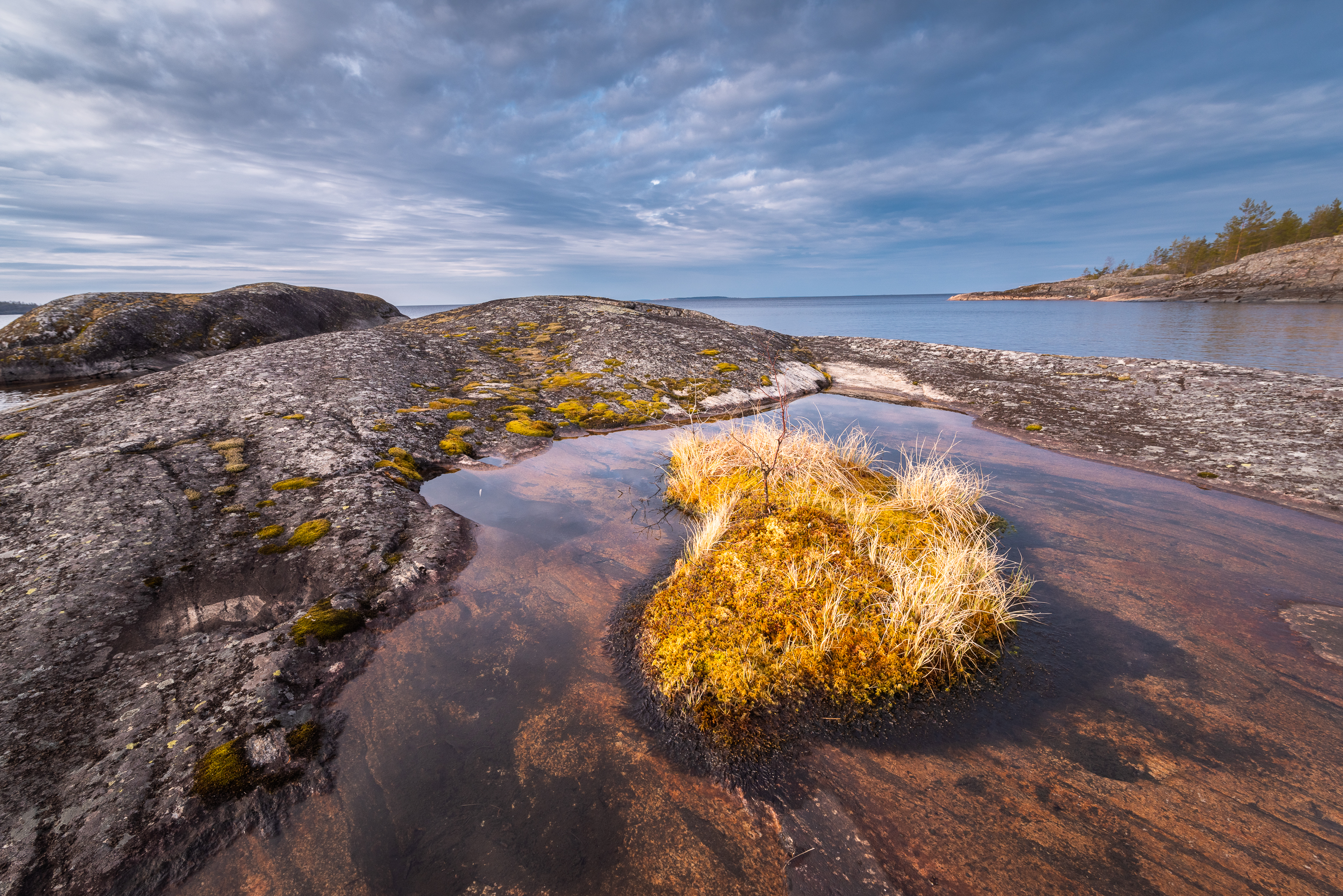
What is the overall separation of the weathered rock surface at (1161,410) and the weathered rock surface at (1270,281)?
79.8 meters

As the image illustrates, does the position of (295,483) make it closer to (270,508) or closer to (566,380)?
(270,508)

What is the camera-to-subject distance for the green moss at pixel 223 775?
2646mm

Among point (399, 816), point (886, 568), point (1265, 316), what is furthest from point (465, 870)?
point (1265, 316)

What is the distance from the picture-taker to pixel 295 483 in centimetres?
599

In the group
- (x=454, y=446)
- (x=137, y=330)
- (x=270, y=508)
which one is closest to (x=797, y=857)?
(x=270, y=508)

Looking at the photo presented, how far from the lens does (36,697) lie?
3.02 meters

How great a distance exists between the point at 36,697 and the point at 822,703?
5428mm

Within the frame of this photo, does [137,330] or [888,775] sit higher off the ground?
[137,330]

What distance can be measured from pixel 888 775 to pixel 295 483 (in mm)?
7260

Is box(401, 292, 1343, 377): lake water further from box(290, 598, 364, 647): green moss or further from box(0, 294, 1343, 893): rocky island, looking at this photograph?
box(290, 598, 364, 647): green moss

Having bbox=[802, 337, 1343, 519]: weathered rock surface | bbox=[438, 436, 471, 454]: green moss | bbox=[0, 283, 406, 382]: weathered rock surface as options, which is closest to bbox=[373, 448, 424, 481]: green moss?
bbox=[438, 436, 471, 454]: green moss

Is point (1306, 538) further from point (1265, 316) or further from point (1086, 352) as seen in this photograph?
point (1265, 316)

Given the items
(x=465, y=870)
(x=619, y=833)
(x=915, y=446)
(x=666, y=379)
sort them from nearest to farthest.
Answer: (x=465, y=870) → (x=619, y=833) → (x=915, y=446) → (x=666, y=379)

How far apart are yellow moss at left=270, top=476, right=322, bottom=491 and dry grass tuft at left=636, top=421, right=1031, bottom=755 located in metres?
4.89
